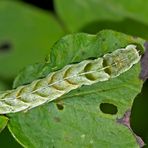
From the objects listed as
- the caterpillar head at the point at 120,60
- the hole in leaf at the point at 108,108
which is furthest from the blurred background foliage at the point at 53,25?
the caterpillar head at the point at 120,60

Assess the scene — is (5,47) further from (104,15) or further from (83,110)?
(83,110)

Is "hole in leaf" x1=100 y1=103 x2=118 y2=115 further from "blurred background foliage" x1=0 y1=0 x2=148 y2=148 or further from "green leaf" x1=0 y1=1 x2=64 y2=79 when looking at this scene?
"green leaf" x1=0 y1=1 x2=64 y2=79

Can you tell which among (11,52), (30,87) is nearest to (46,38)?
(11,52)

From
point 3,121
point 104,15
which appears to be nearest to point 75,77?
point 3,121

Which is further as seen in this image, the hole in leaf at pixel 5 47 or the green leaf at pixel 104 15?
the hole in leaf at pixel 5 47

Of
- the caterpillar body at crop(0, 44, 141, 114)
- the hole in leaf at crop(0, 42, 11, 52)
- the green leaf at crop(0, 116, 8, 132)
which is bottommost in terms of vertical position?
the hole in leaf at crop(0, 42, 11, 52)

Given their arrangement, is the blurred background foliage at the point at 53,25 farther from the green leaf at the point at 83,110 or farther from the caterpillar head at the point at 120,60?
the caterpillar head at the point at 120,60

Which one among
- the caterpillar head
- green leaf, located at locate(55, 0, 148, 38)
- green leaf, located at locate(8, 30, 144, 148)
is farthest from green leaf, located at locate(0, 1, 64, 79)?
the caterpillar head
